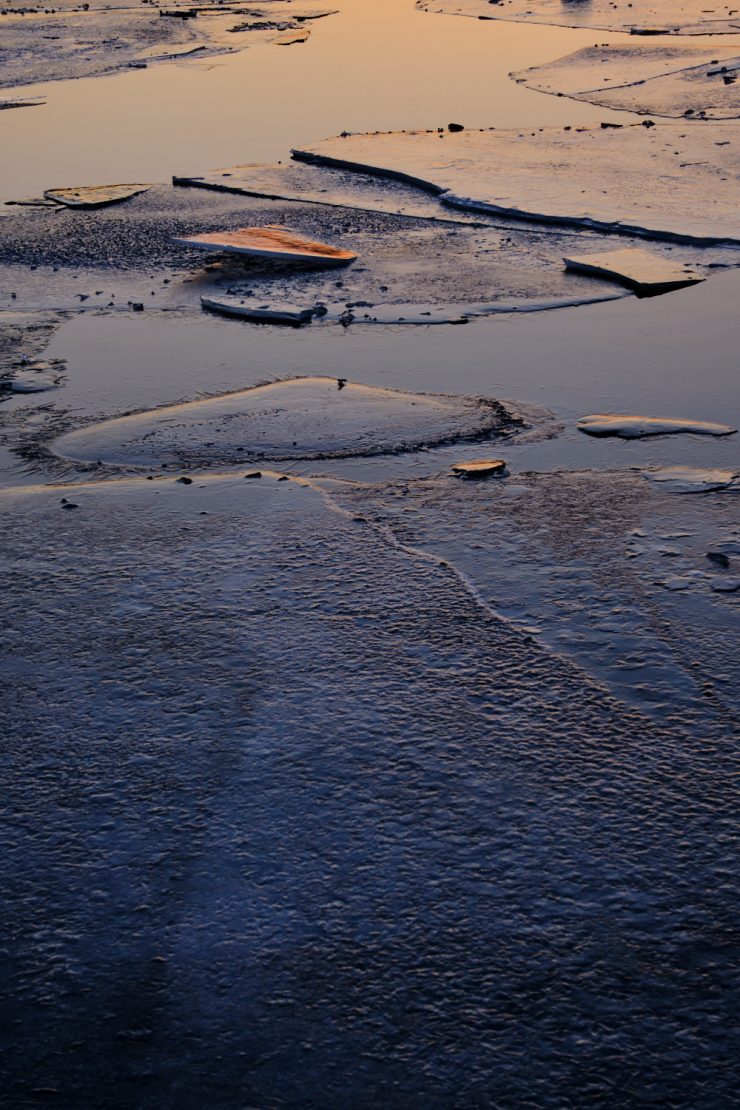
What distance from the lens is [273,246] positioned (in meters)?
6.49

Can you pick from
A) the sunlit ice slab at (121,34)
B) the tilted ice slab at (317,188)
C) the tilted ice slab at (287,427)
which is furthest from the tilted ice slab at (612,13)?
the tilted ice slab at (287,427)

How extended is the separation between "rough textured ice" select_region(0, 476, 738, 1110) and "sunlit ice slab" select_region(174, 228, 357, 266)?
3082 millimetres

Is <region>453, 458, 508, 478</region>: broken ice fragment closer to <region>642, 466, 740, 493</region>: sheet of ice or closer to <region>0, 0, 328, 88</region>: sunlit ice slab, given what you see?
<region>642, 466, 740, 493</region>: sheet of ice

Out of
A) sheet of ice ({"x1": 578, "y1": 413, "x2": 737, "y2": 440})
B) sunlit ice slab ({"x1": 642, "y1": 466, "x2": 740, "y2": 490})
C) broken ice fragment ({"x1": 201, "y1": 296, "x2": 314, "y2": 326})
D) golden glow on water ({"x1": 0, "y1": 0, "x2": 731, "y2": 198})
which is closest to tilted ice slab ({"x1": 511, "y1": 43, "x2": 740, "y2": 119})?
golden glow on water ({"x1": 0, "y1": 0, "x2": 731, "y2": 198})

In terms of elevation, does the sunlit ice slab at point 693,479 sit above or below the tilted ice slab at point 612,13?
below

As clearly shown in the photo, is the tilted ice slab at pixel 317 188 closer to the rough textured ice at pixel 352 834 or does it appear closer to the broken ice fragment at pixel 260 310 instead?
the broken ice fragment at pixel 260 310

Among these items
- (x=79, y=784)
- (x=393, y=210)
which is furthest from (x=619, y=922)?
(x=393, y=210)

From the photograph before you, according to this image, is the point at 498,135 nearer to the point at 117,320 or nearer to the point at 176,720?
the point at 117,320

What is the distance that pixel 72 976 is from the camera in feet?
7.22

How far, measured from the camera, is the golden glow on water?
9.28 metres

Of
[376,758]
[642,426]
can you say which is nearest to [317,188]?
[642,426]

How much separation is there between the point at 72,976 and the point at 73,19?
16.7m

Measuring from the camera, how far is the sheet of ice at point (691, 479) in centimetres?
388

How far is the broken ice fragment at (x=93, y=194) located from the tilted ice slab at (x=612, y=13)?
323 inches
